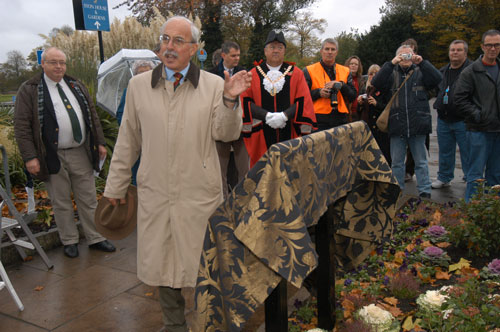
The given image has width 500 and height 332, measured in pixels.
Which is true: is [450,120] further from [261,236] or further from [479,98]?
[261,236]

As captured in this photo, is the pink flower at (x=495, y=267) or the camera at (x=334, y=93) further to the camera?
the camera at (x=334, y=93)

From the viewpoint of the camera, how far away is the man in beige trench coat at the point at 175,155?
9.16 feet

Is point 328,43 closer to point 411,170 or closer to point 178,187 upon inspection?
point 411,170

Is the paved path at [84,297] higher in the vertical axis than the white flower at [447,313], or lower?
lower

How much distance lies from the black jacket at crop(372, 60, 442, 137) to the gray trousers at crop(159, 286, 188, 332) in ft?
14.3

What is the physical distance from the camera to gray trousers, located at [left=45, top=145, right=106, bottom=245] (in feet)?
15.8

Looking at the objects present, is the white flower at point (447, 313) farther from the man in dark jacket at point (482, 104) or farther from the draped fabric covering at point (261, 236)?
the man in dark jacket at point (482, 104)

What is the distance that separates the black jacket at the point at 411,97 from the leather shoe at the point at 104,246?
13.2 feet

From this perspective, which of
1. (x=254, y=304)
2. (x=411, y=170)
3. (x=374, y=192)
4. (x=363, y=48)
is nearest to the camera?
(x=254, y=304)

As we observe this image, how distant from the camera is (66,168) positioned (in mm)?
4848

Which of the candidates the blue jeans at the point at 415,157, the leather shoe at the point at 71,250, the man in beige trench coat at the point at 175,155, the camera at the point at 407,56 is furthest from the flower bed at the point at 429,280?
the leather shoe at the point at 71,250

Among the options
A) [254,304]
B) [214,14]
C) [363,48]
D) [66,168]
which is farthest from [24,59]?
[254,304]

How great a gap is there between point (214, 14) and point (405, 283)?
96.0ft

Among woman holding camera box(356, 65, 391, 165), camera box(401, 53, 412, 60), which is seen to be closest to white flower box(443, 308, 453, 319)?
camera box(401, 53, 412, 60)
